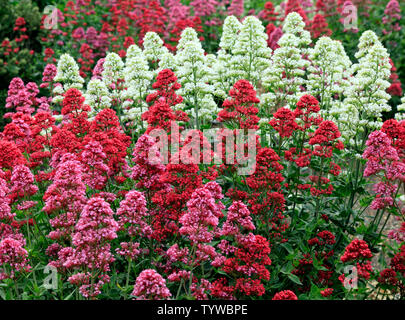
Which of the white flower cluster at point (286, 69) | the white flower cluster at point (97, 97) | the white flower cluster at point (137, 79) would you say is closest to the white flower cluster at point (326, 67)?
the white flower cluster at point (286, 69)

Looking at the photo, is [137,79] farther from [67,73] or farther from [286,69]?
[286,69]

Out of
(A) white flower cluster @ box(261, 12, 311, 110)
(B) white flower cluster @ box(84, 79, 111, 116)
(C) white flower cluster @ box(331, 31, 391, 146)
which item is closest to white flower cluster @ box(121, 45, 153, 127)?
(B) white flower cluster @ box(84, 79, 111, 116)

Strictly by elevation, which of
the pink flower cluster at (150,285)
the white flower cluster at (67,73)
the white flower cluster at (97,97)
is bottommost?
the pink flower cluster at (150,285)

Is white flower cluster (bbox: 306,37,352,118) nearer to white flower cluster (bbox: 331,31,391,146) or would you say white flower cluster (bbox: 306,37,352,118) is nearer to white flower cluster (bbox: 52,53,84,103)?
white flower cluster (bbox: 331,31,391,146)

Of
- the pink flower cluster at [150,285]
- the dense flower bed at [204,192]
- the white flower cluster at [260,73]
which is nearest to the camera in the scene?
the pink flower cluster at [150,285]

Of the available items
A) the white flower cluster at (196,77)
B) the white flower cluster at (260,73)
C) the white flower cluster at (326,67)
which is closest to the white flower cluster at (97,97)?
the white flower cluster at (260,73)

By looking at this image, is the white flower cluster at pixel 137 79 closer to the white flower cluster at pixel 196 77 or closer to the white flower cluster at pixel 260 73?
the white flower cluster at pixel 260 73

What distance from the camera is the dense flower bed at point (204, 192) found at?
3.60m

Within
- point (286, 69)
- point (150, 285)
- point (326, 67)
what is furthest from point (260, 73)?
point (150, 285)

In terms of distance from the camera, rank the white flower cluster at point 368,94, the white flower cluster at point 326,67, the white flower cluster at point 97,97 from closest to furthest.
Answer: the white flower cluster at point 368,94
the white flower cluster at point 326,67
the white flower cluster at point 97,97

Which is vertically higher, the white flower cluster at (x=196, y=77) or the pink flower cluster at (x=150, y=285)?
the white flower cluster at (x=196, y=77)

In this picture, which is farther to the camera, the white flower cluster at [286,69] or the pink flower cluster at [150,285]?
the white flower cluster at [286,69]

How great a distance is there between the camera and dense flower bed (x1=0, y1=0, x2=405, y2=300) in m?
3.60
